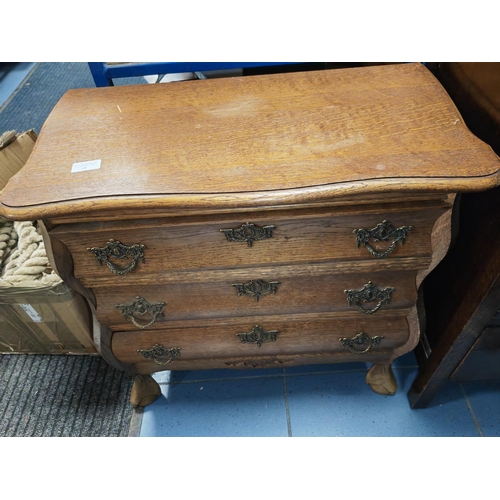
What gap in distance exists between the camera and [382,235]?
0.81 metres

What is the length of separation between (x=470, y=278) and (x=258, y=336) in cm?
57

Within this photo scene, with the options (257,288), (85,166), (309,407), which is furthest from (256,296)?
(309,407)

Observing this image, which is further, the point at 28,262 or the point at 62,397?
the point at 62,397

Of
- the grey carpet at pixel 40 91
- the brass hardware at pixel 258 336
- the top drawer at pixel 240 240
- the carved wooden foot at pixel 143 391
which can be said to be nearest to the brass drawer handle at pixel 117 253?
the top drawer at pixel 240 240

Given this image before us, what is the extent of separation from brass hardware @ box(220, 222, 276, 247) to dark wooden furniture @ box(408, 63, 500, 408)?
46 cm

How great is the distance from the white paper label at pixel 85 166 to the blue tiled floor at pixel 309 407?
941 mm

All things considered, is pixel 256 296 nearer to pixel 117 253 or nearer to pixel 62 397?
pixel 117 253

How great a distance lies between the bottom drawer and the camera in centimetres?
107

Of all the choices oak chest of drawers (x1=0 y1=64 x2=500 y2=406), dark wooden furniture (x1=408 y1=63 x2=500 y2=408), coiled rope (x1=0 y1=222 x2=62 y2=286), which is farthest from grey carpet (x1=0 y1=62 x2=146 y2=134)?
dark wooden furniture (x1=408 y1=63 x2=500 y2=408)

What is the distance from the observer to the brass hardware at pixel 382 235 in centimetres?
80

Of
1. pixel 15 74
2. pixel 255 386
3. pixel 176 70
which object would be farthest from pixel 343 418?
pixel 15 74

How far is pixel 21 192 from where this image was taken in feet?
2.47

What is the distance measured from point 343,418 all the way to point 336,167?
95 centimetres

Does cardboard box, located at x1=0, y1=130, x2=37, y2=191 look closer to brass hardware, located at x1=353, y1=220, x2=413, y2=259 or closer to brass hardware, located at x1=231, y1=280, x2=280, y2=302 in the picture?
brass hardware, located at x1=231, y1=280, x2=280, y2=302
